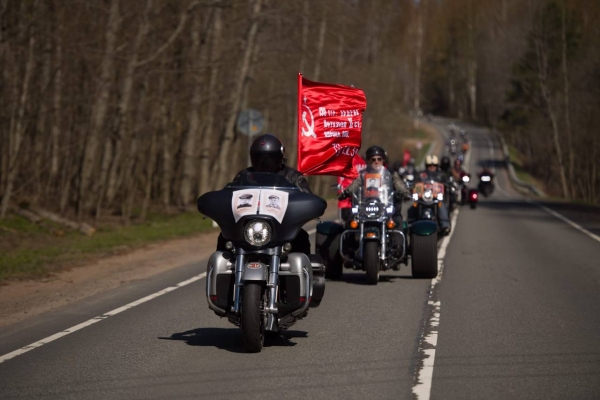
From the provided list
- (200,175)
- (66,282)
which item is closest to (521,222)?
(200,175)

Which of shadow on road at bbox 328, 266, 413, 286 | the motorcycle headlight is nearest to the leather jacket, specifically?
the motorcycle headlight

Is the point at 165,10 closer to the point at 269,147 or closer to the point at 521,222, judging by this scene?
the point at 521,222

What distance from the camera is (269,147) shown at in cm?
926

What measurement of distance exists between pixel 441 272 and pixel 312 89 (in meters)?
4.27

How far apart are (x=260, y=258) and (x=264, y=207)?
1.45ft

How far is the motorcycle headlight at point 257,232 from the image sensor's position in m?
8.62

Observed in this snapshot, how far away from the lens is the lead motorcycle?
339 inches

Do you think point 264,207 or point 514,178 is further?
point 514,178

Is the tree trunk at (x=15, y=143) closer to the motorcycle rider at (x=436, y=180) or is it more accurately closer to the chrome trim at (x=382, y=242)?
the motorcycle rider at (x=436, y=180)

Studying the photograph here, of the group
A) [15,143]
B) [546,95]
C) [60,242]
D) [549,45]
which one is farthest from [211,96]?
[546,95]

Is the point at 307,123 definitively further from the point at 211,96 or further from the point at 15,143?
the point at 211,96

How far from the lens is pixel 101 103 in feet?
89.7

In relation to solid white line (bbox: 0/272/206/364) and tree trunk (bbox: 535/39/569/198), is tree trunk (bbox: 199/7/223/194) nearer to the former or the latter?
solid white line (bbox: 0/272/206/364)

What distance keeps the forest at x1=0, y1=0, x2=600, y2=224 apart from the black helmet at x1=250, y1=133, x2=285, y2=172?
14.5 meters
